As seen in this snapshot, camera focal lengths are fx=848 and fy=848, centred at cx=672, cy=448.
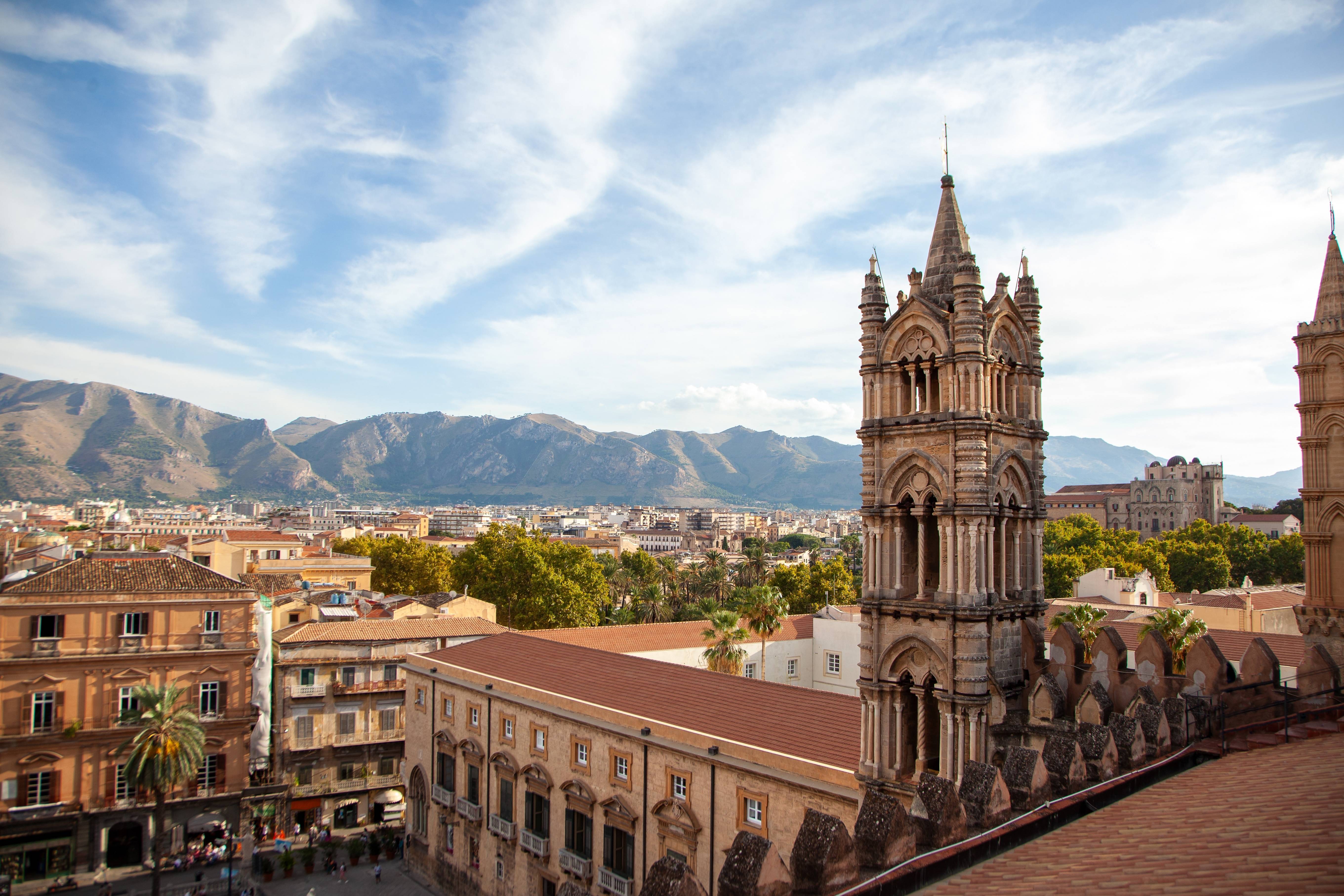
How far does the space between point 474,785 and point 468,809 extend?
1013 millimetres

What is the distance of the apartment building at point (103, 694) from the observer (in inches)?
1622

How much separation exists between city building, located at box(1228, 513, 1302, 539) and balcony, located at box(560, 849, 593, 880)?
137 metres

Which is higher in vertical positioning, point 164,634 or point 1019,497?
point 1019,497

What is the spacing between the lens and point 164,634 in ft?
147

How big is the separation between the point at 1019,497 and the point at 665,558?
115m

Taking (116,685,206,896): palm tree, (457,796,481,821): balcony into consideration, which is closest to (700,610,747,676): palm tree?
(457,796,481,821): balcony

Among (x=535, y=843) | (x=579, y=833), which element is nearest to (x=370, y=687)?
(x=535, y=843)

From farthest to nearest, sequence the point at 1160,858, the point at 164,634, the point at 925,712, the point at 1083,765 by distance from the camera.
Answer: the point at 164,634
the point at 925,712
the point at 1083,765
the point at 1160,858

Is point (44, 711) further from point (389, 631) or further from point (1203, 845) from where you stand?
point (1203, 845)

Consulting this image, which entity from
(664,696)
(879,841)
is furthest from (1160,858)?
(664,696)

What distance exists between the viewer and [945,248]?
69.4 feet

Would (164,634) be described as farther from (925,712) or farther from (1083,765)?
(1083,765)

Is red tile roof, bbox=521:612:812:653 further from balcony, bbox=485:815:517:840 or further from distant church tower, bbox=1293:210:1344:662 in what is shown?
distant church tower, bbox=1293:210:1344:662

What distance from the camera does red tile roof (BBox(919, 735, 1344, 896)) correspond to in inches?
307
